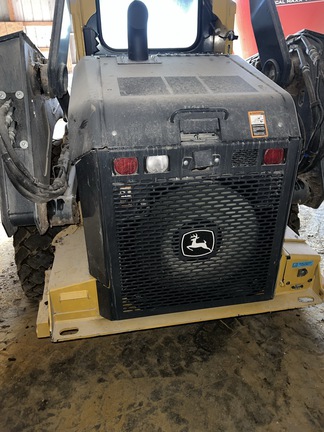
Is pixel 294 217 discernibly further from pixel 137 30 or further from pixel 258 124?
pixel 137 30

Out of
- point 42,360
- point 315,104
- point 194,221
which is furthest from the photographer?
point 42,360

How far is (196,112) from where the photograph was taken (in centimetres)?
124

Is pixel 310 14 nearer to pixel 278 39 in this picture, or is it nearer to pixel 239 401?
pixel 278 39

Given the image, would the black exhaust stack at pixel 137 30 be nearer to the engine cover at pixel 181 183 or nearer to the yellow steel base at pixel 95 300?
the engine cover at pixel 181 183

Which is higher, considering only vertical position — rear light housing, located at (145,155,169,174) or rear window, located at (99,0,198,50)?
rear window, located at (99,0,198,50)

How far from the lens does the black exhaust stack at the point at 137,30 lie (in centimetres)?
146

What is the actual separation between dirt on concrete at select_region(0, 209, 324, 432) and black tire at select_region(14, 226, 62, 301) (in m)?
0.23

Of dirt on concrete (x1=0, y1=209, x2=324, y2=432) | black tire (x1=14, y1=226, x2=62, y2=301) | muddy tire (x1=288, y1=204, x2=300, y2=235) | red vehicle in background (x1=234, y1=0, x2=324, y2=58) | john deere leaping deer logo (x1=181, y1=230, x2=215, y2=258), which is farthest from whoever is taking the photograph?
red vehicle in background (x1=234, y1=0, x2=324, y2=58)

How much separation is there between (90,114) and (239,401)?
125 centimetres

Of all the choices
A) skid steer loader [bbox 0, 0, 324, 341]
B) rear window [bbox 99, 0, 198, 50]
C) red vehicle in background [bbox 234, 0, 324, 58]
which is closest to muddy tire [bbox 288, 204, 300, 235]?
skid steer loader [bbox 0, 0, 324, 341]

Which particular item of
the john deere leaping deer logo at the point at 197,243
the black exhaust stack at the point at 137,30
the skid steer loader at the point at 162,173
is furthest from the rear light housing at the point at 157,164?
the black exhaust stack at the point at 137,30

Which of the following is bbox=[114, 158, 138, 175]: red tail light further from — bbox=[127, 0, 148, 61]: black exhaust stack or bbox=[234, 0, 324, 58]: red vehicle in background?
bbox=[234, 0, 324, 58]: red vehicle in background

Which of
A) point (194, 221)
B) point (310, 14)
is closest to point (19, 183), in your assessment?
point (194, 221)

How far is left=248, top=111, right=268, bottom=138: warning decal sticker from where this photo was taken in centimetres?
127
